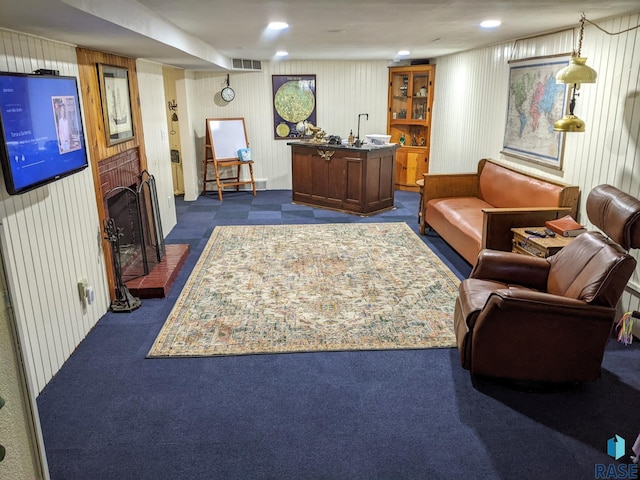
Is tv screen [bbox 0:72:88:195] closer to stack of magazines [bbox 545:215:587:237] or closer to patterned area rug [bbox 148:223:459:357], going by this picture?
patterned area rug [bbox 148:223:459:357]

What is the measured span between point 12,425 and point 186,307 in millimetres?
2431

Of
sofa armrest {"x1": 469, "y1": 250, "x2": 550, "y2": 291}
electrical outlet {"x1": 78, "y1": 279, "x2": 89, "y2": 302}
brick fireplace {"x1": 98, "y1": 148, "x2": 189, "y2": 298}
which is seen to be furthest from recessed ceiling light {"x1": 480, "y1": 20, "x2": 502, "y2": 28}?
electrical outlet {"x1": 78, "y1": 279, "x2": 89, "y2": 302}

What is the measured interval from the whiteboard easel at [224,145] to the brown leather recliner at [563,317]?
5881 mm

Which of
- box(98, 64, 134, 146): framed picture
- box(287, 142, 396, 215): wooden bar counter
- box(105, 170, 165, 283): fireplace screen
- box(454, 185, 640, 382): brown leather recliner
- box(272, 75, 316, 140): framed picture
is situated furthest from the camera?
box(272, 75, 316, 140): framed picture

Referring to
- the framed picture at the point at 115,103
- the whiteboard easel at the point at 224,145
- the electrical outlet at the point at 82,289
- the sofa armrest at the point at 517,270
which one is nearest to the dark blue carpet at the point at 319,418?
the electrical outlet at the point at 82,289

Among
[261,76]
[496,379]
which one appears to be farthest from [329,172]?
[496,379]

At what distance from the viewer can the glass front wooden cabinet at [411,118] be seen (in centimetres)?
814

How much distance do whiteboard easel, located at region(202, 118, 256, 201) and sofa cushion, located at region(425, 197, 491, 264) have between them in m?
3.68

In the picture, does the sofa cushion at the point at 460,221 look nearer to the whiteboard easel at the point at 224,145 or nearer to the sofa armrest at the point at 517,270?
the sofa armrest at the point at 517,270

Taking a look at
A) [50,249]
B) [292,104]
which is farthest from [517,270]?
[292,104]

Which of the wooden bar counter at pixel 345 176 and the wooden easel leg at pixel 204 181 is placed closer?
the wooden bar counter at pixel 345 176

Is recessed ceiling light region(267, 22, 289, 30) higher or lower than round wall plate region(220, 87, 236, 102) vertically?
higher

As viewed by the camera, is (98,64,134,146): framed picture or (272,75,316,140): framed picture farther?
(272,75,316,140): framed picture

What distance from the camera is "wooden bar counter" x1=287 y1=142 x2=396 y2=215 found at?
684 centimetres
